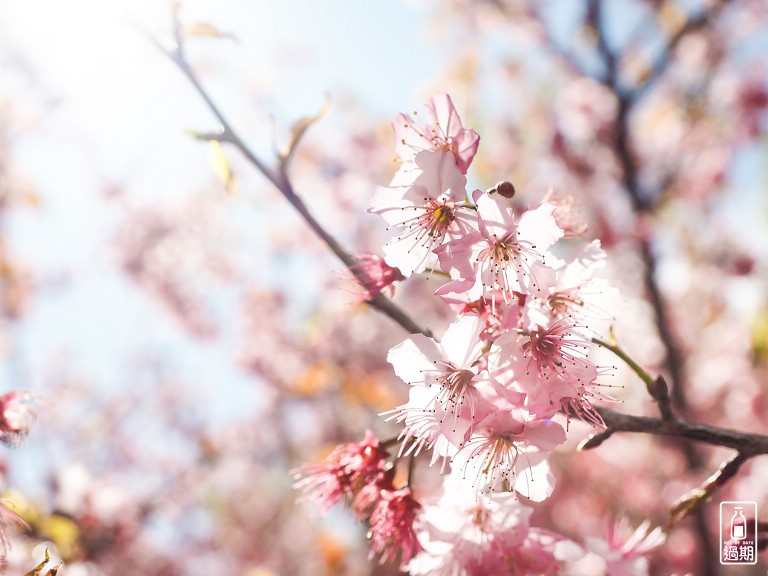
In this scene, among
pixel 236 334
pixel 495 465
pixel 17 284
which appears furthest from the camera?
pixel 236 334

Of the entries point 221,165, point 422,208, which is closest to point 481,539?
point 422,208

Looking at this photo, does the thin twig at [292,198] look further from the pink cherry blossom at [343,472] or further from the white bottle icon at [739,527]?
the white bottle icon at [739,527]

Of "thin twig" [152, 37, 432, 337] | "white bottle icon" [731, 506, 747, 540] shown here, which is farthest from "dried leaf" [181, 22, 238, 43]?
"white bottle icon" [731, 506, 747, 540]

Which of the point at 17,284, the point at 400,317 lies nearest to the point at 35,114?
the point at 17,284

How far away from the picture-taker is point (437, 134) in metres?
1.24

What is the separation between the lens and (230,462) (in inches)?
387

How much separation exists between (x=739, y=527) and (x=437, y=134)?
1185 mm

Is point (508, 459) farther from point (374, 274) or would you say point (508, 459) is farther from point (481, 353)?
point (374, 274)

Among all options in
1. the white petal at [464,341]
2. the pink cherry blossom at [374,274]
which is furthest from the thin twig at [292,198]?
the white petal at [464,341]

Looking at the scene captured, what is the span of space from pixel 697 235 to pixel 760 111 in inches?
61.6

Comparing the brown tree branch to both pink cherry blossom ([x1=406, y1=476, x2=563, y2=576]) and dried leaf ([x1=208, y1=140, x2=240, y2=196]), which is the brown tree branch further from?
dried leaf ([x1=208, y1=140, x2=240, y2=196])

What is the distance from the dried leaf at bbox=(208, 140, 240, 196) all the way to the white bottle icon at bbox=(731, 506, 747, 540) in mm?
1501

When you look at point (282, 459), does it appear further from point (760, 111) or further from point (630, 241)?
point (760, 111)

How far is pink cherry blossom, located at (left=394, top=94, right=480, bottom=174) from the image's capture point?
1174 millimetres
